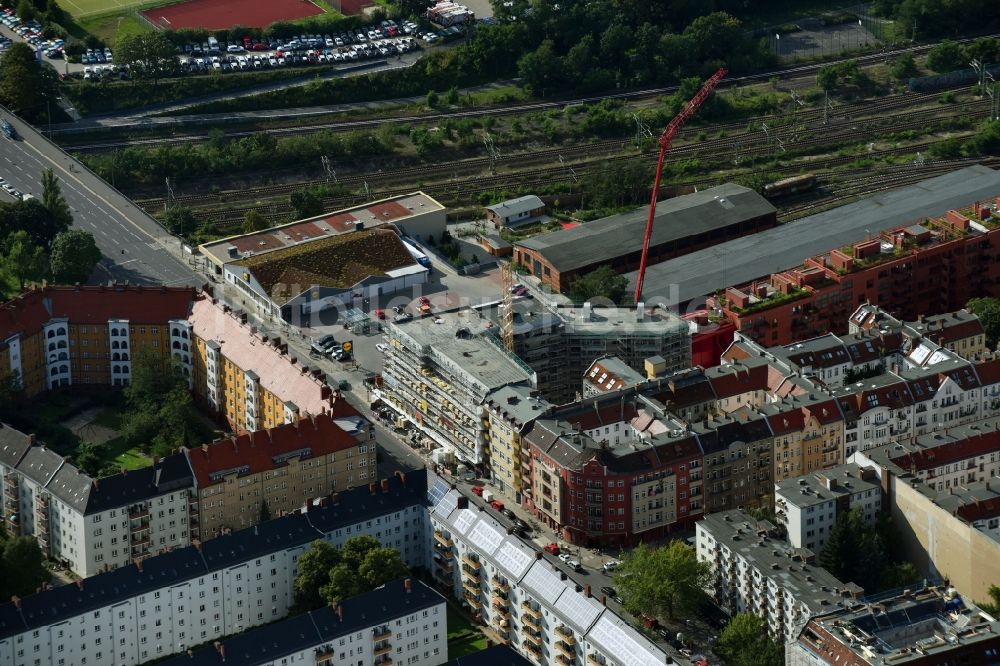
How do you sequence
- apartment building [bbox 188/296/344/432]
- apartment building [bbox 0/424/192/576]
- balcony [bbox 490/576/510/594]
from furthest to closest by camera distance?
apartment building [bbox 188/296/344/432], apartment building [bbox 0/424/192/576], balcony [bbox 490/576/510/594]

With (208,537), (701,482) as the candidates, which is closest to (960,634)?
(701,482)

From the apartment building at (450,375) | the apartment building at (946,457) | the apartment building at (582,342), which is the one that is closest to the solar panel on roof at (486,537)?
the apartment building at (450,375)

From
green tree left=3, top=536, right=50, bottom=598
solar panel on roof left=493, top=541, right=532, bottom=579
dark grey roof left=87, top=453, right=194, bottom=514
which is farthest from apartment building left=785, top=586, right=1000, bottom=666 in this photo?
green tree left=3, top=536, right=50, bottom=598

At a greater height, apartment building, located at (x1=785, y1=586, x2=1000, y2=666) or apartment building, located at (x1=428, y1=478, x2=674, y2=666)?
apartment building, located at (x1=785, y1=586, x2=1000, y2=666)

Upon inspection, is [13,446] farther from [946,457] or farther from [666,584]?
[946,457]

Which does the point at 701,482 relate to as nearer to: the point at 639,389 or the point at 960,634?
the point at 639,389

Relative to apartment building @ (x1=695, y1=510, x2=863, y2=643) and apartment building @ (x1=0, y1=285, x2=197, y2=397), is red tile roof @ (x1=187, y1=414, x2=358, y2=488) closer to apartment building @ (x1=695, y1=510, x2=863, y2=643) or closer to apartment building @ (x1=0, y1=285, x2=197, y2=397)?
apartment building @ (x1=0, y1=285, x2=197, y2=397)
